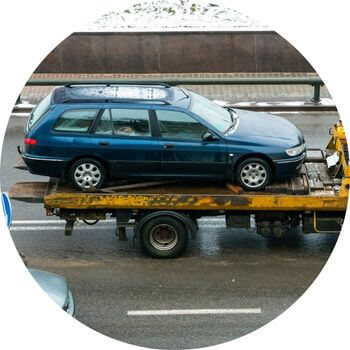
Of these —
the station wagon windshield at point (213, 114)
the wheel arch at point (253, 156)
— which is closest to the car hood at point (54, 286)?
the wheel arch at point (253, 156)

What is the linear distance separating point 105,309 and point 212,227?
298 centimetres

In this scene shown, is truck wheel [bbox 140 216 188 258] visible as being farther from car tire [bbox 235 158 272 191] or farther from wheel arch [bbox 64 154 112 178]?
car tire [bbox 235 158 272 191]

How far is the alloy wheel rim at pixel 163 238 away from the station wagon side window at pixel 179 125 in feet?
4.37

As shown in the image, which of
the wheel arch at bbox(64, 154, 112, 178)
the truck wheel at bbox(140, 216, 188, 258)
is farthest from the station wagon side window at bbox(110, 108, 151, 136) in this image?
the truck wheel at bbox(140, 216, 188, 258)

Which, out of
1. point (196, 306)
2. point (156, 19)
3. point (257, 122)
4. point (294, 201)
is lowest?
point (196, 306)

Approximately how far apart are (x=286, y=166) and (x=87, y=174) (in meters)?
2.85

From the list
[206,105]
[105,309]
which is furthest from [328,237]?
[105,309]

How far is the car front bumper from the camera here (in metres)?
13.7

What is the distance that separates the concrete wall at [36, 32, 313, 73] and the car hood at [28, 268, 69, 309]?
10.4 meters

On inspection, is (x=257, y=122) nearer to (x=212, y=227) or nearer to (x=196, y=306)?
(x=212, y=227)

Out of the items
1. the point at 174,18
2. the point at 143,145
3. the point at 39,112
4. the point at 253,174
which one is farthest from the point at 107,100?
the point at 174,18

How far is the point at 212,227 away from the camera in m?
14.9

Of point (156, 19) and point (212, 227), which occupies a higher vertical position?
point (156, 19)

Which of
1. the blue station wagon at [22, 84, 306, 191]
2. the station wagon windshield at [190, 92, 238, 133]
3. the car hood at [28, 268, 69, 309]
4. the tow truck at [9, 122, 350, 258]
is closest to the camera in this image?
the car hood at [28, 268, 69, 309]
